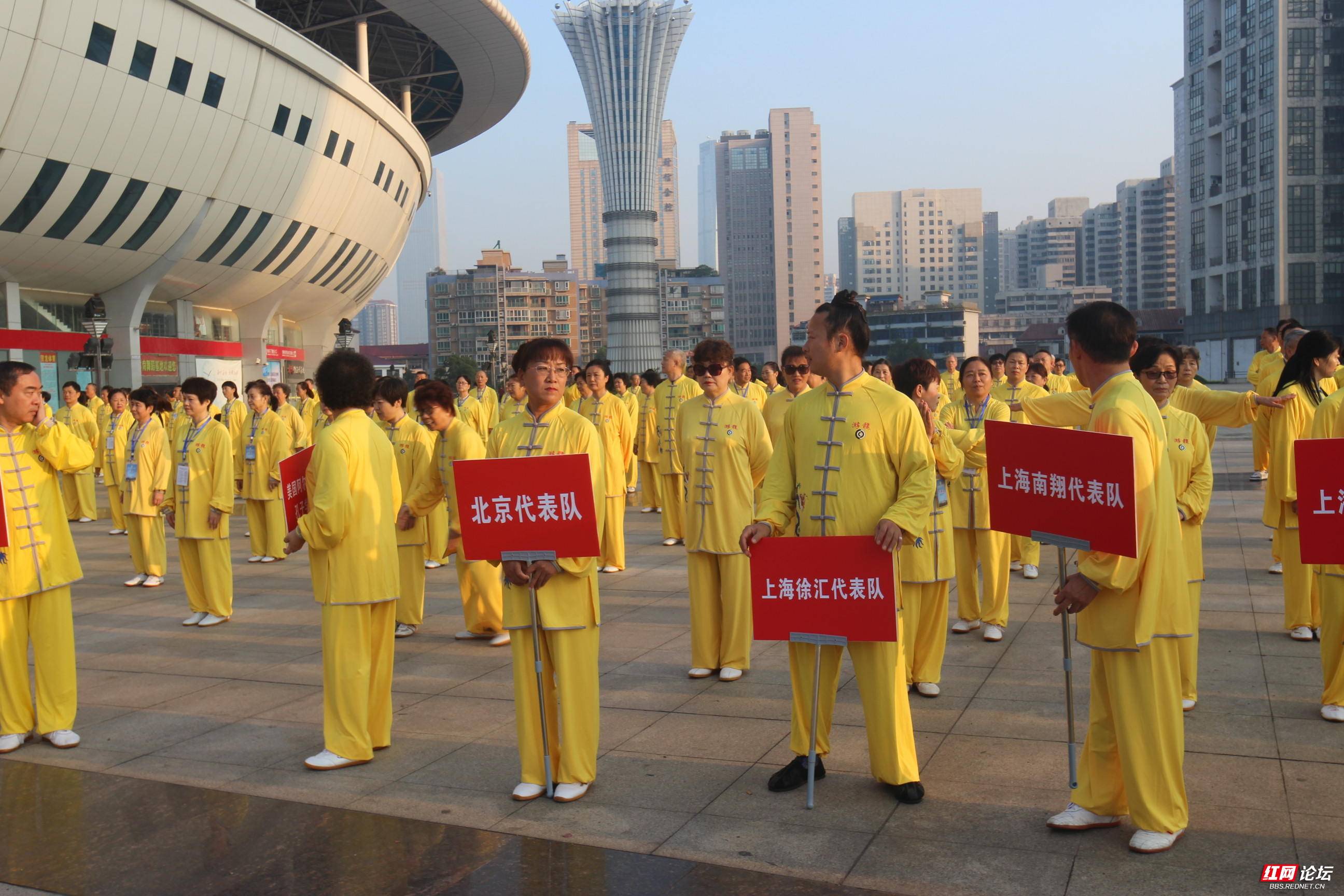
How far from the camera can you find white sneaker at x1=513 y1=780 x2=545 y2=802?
16.1 ft

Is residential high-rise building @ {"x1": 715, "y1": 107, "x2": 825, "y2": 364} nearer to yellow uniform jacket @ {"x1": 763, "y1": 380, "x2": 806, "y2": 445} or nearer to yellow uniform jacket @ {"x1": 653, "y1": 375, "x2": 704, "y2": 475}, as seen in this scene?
yellow uniform jacket @ {"x1": 653, "y1": 375, "x2": 704, "y2": 475}

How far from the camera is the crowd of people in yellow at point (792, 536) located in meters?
4.18

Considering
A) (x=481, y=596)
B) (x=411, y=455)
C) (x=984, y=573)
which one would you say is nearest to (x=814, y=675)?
(x=984, y=573)

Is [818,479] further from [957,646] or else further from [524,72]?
[524,72]

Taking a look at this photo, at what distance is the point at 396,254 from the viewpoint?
57656 mm

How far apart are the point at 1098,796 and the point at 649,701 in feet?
9.19

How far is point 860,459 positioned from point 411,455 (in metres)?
4.83

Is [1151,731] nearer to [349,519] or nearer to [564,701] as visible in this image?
[564,701]

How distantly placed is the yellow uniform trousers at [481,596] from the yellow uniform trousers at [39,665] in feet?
9.15

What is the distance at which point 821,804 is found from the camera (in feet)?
15.5

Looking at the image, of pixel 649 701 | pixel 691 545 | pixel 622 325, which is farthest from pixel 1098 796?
pixel 622 325

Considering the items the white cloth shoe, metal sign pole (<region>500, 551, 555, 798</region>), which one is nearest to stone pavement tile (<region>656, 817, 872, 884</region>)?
metal sign pole (<region>500, 551, 555, 798</region>)

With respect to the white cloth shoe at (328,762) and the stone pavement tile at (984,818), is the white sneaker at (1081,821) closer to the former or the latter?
the stone pavement tile at (984,818)

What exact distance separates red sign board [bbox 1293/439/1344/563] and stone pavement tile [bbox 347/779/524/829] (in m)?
3.53
